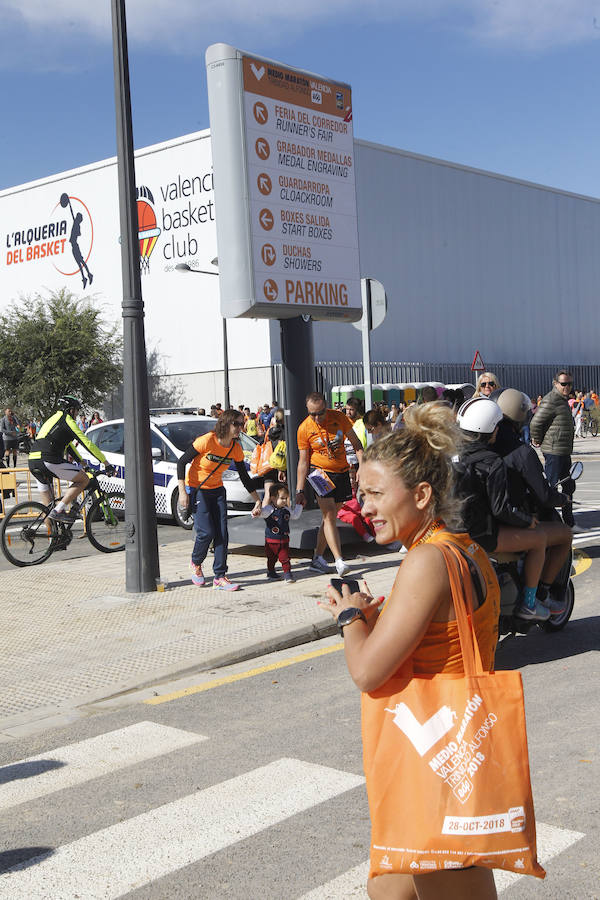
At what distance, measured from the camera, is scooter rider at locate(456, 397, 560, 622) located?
5895mm

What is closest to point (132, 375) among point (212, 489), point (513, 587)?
point (212, 489)

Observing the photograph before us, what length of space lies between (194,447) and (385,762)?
7057mm

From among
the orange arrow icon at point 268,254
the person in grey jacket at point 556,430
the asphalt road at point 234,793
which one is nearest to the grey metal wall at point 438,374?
the person in grey jacket at point 556,430

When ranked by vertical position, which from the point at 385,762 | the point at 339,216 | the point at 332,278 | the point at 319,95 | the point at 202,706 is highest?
the point at 319,95

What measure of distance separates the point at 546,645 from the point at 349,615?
4.91 m

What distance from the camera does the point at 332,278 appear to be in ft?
38.9

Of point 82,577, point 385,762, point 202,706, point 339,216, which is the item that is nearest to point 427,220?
point 339,216

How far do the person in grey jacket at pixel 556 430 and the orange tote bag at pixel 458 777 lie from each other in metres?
9.94

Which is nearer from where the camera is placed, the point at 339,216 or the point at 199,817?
the point at 199,817

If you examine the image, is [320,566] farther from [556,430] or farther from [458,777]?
[458,777]

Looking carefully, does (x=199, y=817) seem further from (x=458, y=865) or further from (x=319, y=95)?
(x=319, y=95)

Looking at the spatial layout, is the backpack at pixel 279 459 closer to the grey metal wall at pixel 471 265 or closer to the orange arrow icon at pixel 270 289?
the orange arrow icon at pixel 270 289

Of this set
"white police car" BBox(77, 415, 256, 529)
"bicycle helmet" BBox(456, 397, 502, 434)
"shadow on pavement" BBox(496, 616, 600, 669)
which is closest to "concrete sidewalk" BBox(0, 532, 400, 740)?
"shadow on pavement" BBox(496, 616, 600, 669)

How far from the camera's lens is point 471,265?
49719 millimetres
